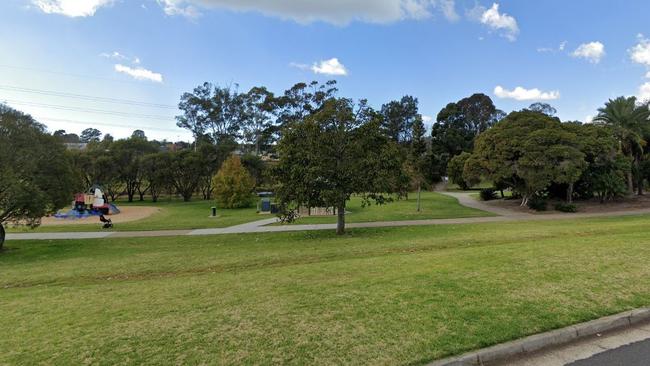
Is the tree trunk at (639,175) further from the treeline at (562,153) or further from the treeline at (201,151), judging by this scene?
the treeline at (201,151)

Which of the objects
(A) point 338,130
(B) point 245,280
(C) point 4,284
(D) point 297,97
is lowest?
(C) point 4,284

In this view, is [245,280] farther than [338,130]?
No

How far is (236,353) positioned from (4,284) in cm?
842

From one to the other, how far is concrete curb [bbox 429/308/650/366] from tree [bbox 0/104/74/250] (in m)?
14.9

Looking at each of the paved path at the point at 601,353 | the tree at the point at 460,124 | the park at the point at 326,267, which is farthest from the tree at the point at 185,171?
the paved path at the point at 601,353

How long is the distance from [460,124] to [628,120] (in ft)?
115

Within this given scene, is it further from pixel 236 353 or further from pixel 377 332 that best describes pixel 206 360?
pixel 377 332

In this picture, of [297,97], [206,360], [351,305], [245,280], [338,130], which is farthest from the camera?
[297,97]

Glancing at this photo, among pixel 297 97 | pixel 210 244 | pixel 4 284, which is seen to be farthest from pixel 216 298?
pixel 297 97

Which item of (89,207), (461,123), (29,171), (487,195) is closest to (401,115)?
(461,123)

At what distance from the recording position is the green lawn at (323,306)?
387 cm

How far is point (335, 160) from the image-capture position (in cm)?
1550

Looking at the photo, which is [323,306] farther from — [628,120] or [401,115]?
[401,115]

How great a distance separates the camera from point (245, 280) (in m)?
7.01
